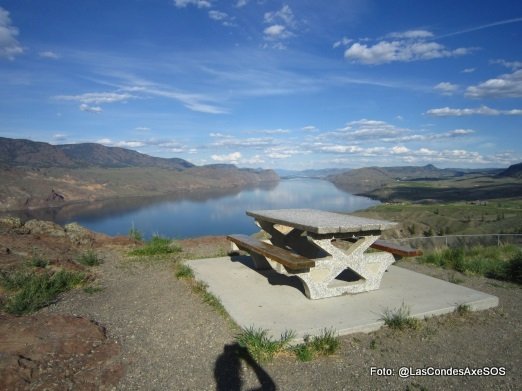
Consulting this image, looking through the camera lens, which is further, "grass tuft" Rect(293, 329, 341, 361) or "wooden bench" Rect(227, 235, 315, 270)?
"wooden bench" Rect(227, 235, 315, 270)

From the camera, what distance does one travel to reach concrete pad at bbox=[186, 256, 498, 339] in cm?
474

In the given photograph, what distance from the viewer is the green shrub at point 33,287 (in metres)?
4.97

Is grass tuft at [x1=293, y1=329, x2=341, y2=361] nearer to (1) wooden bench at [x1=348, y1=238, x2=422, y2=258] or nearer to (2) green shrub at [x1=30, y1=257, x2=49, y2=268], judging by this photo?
(1) wooden bench at [x1=348, y1=238, x2=422, y2=258]

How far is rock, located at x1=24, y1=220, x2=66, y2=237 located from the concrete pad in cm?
551

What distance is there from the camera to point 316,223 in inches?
228

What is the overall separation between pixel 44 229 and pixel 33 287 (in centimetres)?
588

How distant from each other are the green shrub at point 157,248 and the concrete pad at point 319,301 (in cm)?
229

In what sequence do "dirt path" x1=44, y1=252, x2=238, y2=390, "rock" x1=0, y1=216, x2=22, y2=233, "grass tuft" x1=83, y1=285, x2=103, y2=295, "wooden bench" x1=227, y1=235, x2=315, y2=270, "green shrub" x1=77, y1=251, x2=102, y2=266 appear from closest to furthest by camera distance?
"dirt path" x1=44, y1=252, x2=238, y2=390 → "wooden bench" x1=227, y1=235, x2=315, y2=270 → "grass tuft" x1=83, y1=285, x2=103, y2=295 → "green shrub" x1=77, y1=251, x2=102, y2=266 → "rock" x1=0, y1=216, x2=22, y2=233

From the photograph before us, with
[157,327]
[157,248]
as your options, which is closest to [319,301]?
[157,327]

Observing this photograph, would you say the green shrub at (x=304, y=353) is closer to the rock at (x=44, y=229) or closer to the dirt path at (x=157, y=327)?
the dirt path at (x=157, y=327)

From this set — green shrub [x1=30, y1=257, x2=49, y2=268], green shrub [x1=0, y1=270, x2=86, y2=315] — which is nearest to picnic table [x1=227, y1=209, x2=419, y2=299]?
green shrub [x1=0, y1=270, x2=86, y2=315]

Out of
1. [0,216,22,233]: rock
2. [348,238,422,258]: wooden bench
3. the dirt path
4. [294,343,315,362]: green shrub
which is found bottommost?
the dirt path

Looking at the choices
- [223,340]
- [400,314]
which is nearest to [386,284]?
[400,314]

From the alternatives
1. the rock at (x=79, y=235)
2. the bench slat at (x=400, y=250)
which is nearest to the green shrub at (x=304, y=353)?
the bench slat at (x=400, y=250)
